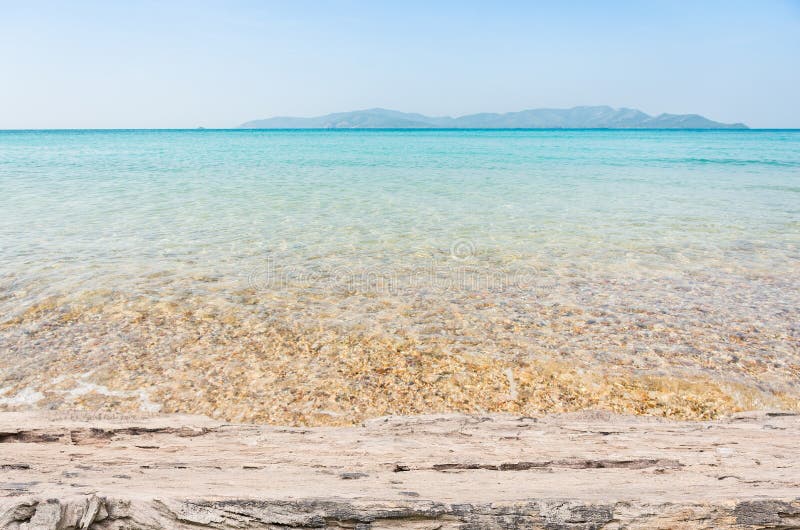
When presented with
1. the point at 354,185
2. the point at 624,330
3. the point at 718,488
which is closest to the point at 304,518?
the point at 718,488

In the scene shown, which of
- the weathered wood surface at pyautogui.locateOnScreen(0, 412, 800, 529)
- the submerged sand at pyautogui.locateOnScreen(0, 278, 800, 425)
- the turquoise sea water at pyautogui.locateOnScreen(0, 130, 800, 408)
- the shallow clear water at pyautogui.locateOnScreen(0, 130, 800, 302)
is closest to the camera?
the weathered wood surface at pyautogui.locateOnScreen(0, 412, 800, 529)

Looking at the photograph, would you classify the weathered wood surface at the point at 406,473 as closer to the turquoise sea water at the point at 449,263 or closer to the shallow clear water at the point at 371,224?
the turquoise sea water at the point at 449,263

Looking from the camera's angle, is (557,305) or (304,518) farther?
(557,305)

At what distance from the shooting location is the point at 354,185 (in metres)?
19.2

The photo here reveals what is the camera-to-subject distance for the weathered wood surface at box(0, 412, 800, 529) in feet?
6.62

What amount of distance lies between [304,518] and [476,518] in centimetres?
72

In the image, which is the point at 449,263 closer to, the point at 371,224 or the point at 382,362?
the point at 371,224

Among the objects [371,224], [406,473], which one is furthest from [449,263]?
[406,473]

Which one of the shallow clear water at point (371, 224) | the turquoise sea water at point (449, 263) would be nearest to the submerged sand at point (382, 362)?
the turquoise sea water at point (449, 263)

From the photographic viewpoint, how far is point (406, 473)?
8.44ft

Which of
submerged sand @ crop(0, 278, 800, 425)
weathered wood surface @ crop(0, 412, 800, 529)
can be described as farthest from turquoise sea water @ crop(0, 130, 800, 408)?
weathered wood surface @ crop(0, 412, 800, 529)

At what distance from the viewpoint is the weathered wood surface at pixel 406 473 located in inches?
79.4

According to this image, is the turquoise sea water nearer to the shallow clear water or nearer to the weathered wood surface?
the shallow clear water

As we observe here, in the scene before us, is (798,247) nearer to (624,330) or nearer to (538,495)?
(624,330)
